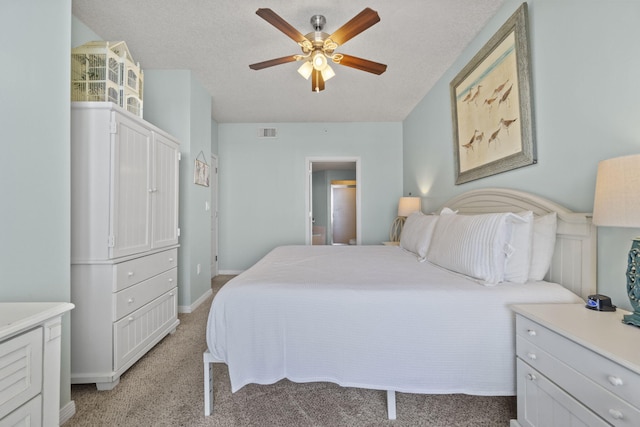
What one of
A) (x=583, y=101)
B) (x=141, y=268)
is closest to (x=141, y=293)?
(x=141, y=268)

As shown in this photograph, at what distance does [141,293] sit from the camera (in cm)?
197

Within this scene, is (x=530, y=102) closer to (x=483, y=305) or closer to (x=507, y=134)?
(x=507, y=134)

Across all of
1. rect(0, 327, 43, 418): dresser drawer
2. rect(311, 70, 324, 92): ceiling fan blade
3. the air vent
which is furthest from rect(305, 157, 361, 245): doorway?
rect(0, 327, 43, 418): dresser drawer

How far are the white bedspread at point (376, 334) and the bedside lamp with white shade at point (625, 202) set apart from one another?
40 centimetres

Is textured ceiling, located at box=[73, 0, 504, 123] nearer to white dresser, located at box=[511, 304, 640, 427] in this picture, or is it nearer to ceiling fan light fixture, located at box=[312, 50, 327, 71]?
ceiling fan light fixture, located at box=[312, 50, 327, 71]

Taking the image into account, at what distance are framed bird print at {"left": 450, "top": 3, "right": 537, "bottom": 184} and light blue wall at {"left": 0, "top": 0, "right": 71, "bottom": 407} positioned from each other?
268 centimetres

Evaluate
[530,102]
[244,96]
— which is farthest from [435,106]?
[244,96]

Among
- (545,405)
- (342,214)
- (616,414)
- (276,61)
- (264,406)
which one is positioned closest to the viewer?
(616,414)

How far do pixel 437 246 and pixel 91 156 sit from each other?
2380 mm

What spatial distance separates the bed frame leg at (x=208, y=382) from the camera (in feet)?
4.73

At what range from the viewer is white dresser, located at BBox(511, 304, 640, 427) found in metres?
0.80

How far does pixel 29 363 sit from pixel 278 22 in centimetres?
212

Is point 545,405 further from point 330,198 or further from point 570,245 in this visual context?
point 330,198

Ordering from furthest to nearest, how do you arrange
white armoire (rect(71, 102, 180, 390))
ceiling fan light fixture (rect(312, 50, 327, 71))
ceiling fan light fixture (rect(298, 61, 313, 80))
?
ceiling fan light fixture (rect(298, 61, 313, 80)) < ceiling fan light fixture (rect(312, 50, 327, 71)) < white armoire (rect(71, 102, 180, 390))
